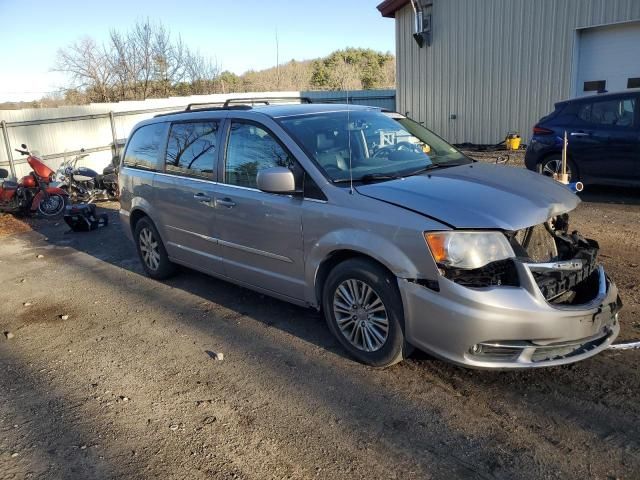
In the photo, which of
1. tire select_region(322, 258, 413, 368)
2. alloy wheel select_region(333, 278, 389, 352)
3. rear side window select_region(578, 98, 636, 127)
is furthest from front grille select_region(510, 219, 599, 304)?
rear side window select_region(578, 98, 636, 127)

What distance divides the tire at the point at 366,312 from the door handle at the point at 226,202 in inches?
47.6

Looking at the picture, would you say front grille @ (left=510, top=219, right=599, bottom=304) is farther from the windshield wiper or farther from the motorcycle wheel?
the motorcycle wheel

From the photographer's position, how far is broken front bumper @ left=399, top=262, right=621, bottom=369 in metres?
3.16

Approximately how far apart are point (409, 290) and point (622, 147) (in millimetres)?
6399

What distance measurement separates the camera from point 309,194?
4.04 metres

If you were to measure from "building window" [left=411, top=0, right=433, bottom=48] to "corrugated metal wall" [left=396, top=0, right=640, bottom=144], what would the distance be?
0.19 meters

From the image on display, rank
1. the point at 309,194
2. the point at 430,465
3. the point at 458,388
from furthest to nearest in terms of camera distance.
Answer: the point at 309,194 → the point at 458,388 → the point at 430,465

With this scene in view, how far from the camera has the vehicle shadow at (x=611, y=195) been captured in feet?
27.8

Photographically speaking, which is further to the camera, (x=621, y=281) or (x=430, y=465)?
(x=621, y=281)

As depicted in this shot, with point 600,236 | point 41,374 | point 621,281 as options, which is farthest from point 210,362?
point 600,236

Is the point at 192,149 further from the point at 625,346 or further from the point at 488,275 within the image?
the point at 625,346

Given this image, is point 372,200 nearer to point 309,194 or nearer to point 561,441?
point 309,194

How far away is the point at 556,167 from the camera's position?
9258 millimetres

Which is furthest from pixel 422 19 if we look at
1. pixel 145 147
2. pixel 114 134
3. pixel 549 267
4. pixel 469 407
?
pixel 469 407
